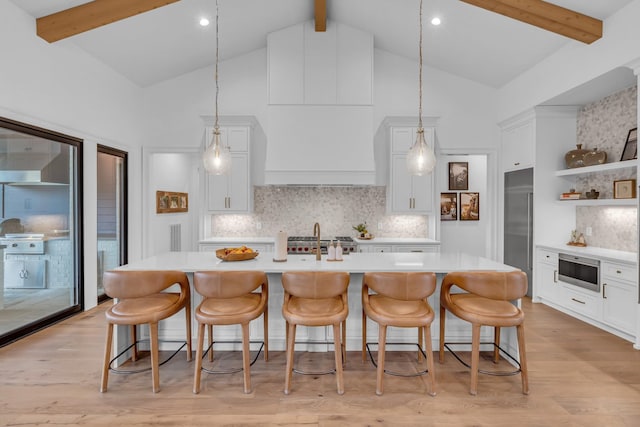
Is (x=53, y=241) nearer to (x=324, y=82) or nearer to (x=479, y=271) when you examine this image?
(x=324, y=82)

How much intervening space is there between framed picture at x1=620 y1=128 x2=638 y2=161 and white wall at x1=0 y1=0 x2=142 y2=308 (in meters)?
6.09

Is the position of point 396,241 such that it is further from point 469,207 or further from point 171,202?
point 171,202

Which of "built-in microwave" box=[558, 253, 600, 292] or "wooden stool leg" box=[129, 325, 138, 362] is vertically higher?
"built-in microwave" box=[558, 253, 600, 292]

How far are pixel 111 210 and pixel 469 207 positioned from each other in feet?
19.4

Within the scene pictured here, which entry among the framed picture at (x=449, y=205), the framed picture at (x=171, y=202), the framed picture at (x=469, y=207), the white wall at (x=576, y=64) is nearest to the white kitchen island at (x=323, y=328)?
the white wall at (x=576, y=64)

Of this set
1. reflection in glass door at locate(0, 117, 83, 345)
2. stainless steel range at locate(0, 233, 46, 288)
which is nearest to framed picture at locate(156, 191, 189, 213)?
reflection in glass door at locate(0, 117, 83, 345)

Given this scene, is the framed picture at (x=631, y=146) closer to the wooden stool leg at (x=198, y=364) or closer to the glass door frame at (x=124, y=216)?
the wooden stool leg at (x=198, y=364)

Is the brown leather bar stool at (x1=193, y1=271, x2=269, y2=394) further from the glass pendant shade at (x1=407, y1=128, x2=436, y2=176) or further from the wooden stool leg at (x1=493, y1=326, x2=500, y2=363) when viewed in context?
the wooden stool leg at (x1=493, y1=326, x2=500, y2=363)

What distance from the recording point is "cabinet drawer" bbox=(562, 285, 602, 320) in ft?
12.3

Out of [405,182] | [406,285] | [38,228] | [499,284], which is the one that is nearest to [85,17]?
[38,228]

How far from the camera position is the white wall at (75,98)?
3213 millimetres

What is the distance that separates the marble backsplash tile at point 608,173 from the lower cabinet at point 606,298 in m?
0.54

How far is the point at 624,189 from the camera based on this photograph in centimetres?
381

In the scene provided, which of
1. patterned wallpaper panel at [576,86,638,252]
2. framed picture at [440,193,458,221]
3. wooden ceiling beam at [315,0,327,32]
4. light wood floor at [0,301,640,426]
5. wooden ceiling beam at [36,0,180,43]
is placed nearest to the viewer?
light wood floor at [0,301,640,426]
